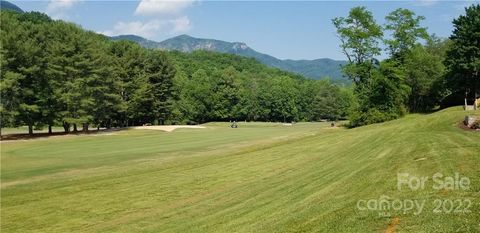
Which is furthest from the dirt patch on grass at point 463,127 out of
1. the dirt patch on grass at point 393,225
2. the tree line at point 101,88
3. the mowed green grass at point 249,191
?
the tree line at point 101,88

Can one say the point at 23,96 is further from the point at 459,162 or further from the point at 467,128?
the point at 459,162

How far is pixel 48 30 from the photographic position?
74.9 metres

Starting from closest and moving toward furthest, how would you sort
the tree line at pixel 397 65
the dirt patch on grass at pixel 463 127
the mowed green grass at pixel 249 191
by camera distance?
the mowed green grass at pixel 249 191
the dirt patch on grass at pixel 463 127
the tree line at pixel 397 65

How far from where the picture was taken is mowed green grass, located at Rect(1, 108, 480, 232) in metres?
12.1

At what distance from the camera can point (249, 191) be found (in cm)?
1953

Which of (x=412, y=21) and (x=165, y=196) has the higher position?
(x=412, y=21)

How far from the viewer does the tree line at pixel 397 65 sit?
198 feet

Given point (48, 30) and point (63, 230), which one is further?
point (48, 30)

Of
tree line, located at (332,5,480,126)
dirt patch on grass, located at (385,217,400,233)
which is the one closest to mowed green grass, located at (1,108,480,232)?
dirt patch on grass, located at (385,217,400,233)

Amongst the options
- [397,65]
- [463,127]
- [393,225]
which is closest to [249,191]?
[393,225]

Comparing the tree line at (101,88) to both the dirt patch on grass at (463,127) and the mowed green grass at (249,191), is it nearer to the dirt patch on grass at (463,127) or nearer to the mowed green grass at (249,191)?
the mowed green grass at (249,191)

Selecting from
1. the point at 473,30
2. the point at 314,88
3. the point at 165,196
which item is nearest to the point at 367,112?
the point at 473,30

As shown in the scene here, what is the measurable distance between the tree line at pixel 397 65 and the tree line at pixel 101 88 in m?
37.4

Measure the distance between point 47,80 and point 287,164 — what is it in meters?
54.0
